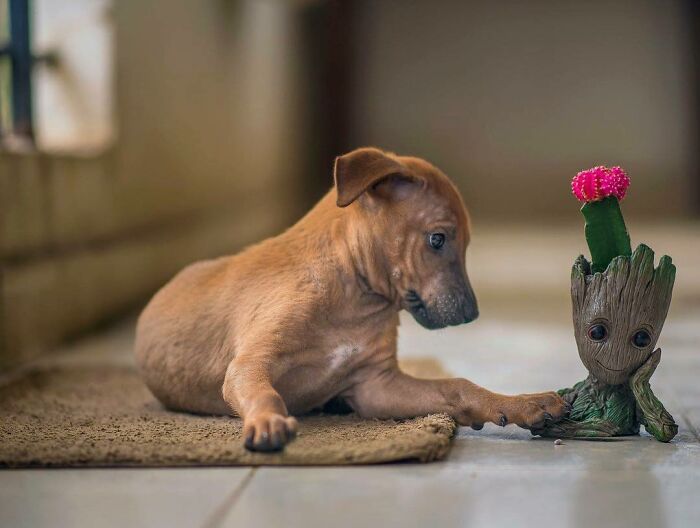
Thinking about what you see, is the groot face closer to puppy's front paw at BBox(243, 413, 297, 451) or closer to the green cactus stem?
the green cactus stem

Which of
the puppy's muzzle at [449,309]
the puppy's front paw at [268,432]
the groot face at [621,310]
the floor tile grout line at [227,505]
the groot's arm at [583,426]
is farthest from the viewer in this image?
the puppy's muzzle at [449,309]

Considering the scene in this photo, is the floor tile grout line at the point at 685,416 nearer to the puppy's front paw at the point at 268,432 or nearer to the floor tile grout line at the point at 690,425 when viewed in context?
the floor tile grout line at the point at 690,425

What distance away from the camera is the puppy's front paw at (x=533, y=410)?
3.05 metres

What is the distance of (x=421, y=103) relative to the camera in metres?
16.9

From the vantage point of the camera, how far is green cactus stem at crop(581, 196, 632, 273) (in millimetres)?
3035

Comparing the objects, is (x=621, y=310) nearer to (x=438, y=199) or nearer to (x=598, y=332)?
(x=598, y=332)

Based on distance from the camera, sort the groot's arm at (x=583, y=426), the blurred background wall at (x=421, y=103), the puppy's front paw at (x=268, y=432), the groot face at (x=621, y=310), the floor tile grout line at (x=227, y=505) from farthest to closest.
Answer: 1. the blurred background wall at (x=421, y=103)
2. the groot's arm at (x=583, y=426)
3. the groot face at (x=621, y=310)
4. the puppy's front paw at (x=268, y=432)
5. the floor tile grout line at (x=227, y=505)

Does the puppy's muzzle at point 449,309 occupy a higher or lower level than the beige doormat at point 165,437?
higher

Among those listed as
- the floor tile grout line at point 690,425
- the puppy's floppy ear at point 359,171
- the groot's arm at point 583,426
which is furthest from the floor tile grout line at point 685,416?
the puppy's floppy ear at point 359,171

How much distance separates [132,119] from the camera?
6.72 m

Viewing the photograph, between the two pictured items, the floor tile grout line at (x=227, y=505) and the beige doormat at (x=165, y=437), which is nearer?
the floor tile grout line at (x=227, y=505)

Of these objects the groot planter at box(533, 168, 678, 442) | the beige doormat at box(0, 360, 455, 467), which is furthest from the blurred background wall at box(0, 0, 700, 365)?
the groot planter at box(533, 168, 678, 442)

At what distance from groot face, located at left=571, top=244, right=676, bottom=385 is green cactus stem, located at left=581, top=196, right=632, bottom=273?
0.06m

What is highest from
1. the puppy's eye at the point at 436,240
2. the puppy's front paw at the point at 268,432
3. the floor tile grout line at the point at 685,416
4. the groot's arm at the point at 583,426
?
the puppy's eye at the point at 436,240
